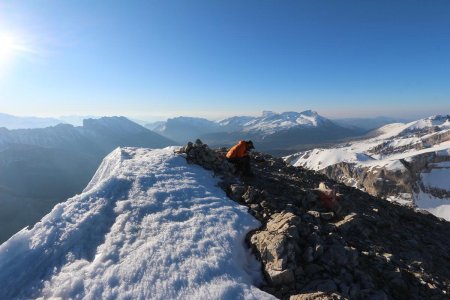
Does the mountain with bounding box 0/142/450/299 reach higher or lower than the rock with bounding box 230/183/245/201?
lower

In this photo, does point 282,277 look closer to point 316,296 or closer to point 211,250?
point 316,296

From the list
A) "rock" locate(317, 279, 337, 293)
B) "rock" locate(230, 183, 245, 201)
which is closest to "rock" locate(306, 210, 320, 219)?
"rock" locate(230, 183, 245, 201)

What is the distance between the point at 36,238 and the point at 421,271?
1462 cm

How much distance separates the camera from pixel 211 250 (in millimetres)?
11508

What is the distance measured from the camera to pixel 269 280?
10547 mm

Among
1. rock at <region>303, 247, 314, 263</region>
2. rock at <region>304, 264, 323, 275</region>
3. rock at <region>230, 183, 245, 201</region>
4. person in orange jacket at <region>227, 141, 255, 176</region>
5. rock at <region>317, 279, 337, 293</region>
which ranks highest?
person in orange jacket at <region>227, 141, 255, 176</region>

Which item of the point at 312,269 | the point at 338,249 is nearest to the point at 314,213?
the point at 338,249

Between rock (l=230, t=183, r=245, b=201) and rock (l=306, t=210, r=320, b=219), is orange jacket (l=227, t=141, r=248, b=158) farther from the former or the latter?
rock (l=306, t=210, r=320, b=219)

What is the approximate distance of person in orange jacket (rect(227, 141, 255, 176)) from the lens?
2075 centimetres

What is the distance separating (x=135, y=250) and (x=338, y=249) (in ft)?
24.6

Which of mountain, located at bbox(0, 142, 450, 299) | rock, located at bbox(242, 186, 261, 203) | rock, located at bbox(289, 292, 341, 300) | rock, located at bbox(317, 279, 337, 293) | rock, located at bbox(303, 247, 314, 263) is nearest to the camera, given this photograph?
rock, located at bbox(289, 292, 341, 300)

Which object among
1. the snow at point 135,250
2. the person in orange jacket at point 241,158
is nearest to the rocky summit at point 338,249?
the snow at point 135,250

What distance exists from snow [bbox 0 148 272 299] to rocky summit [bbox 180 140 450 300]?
852 millimetres

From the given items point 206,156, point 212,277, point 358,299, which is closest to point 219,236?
point 212,277
